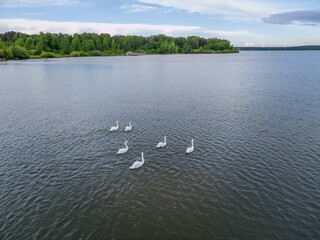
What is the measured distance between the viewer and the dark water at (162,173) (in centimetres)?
1818

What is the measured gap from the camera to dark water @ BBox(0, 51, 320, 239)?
18175 millimetres

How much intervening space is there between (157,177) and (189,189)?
3908 millimetres

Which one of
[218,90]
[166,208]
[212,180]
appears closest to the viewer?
[166,208]

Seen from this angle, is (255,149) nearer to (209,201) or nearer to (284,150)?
(284,150)

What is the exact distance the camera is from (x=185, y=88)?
7419 cm

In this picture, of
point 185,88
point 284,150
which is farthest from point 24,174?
point 185,88

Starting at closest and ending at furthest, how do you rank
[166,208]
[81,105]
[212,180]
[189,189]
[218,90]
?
[166,208] < [189,189] < [212,180] < [81,105] < [218,90]

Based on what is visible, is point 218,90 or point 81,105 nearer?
point 81,105

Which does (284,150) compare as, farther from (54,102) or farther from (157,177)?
(54,102)

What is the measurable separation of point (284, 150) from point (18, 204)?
3118cm

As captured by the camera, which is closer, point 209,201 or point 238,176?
point 209,201

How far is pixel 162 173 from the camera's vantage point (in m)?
25.4

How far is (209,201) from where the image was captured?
20906 mm

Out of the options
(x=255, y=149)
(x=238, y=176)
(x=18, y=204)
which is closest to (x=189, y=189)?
(x=238, y=176)
